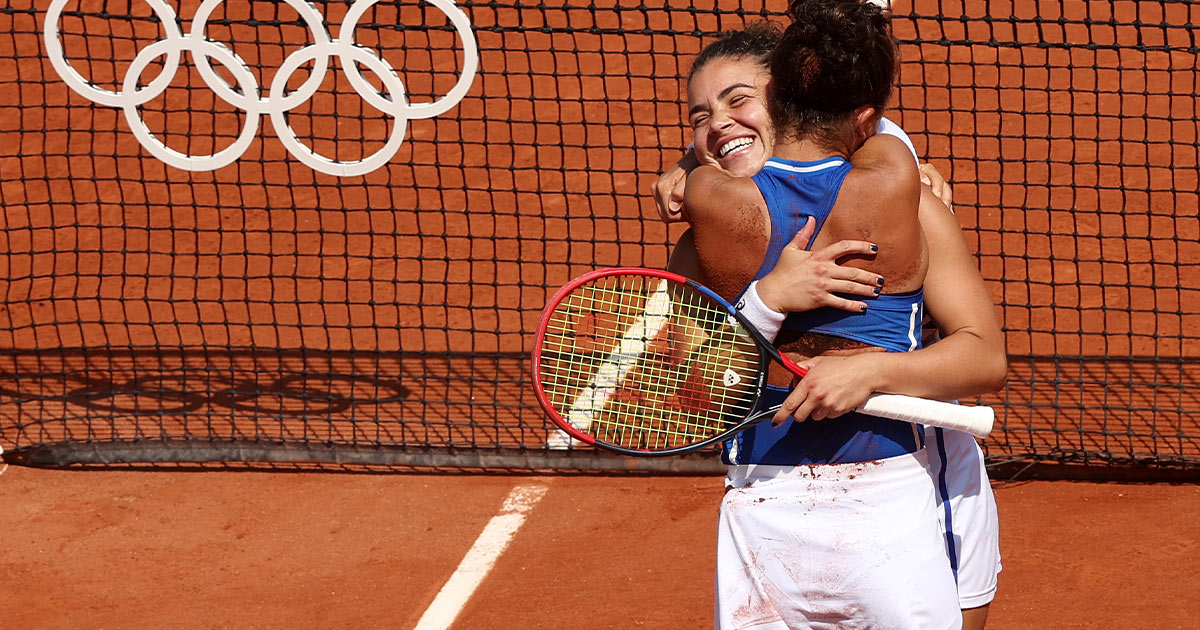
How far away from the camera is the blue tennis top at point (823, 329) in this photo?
2.51 m

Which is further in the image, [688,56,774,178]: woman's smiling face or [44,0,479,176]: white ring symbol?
[44,0,479,176]: white ring symbol

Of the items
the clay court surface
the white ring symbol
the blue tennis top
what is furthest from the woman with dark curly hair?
the white ring symbol

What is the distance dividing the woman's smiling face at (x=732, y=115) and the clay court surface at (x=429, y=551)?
2.43 metres

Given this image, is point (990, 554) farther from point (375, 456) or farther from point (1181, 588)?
point (375, 456)

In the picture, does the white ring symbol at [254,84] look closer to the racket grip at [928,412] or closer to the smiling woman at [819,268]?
the smiling woman at [819,268]

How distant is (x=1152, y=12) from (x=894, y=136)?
34.9 feet

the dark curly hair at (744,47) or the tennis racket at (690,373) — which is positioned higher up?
the dark curly hair at (744,47)

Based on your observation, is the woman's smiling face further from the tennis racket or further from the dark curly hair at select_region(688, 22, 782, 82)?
the tennis racket

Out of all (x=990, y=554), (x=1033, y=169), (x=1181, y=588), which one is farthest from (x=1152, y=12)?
(x=990, y=554)

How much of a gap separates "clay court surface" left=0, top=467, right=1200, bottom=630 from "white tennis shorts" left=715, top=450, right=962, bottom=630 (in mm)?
2096

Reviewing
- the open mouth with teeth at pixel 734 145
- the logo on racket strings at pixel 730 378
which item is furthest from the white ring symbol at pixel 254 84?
the logo on racket strings at pixel 730 378

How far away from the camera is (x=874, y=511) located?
2615mm

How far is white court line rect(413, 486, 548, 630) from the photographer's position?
4.79 meters

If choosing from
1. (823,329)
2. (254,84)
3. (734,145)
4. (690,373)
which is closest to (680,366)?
(690,373)
